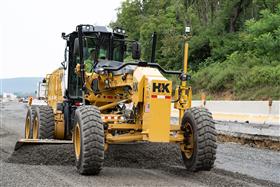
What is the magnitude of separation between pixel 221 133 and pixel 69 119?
6.19 meters

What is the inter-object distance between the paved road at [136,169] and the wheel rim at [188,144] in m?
0.32

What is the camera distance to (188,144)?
28.9ft

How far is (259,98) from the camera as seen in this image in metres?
25.3

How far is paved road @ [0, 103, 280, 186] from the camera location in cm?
753

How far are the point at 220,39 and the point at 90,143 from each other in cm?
2999

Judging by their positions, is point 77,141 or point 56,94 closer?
point 77,141

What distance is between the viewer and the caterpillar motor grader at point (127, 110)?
7.96 meters

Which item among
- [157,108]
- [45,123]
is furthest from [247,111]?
[157,108]

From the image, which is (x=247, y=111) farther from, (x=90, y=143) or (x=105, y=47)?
(x=90, y=143)

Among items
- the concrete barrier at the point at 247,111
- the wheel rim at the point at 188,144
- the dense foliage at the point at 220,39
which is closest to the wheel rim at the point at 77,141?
the wheel rim at the point at 188,144

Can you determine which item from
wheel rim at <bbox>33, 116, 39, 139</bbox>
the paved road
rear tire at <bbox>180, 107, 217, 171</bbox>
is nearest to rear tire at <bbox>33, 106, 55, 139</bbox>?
wheel rim at <bbox>33, 116, 39, 139</bbox>

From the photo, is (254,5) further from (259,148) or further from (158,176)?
(158,176)

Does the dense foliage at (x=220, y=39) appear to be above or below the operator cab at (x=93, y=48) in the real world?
above

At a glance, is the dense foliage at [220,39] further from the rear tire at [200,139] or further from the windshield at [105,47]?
the rear tire at [200,139]
